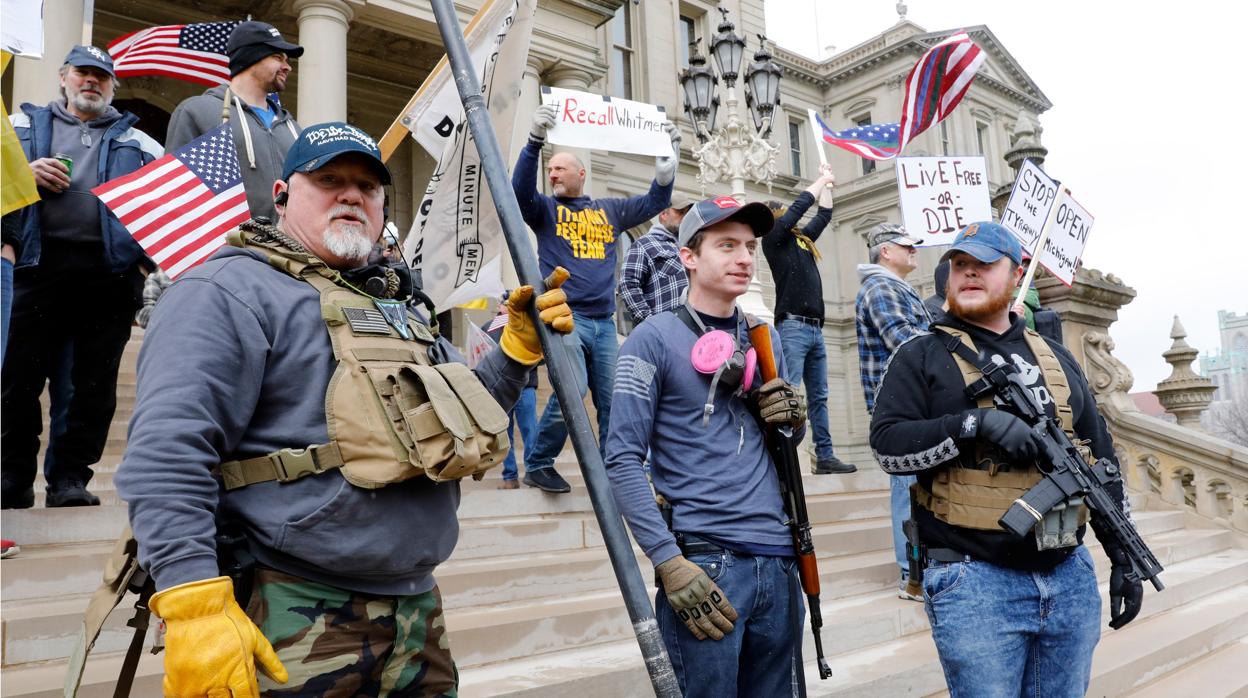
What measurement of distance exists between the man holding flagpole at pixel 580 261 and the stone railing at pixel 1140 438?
6.28 metres

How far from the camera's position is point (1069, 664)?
2877mm

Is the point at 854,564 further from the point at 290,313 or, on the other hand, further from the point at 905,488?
the point at 290,313

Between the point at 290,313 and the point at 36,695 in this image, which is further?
the point at 36,695

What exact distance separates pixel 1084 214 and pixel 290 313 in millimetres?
5989

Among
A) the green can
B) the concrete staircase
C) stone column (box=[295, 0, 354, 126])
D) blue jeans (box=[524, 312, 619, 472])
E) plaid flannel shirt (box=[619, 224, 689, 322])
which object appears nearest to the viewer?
the concrete staircase

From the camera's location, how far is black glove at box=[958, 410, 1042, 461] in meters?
2.71

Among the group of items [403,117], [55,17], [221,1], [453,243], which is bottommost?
[453,243]

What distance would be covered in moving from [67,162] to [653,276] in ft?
11.1

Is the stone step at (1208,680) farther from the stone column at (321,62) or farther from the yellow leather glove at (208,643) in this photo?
the stone column at (321,62)

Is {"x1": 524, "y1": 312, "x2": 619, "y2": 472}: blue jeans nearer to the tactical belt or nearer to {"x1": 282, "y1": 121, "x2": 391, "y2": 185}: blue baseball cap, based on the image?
{"x1": 282, "y1": 121, "x2": 391, "y2": 185}: blue baseball cap

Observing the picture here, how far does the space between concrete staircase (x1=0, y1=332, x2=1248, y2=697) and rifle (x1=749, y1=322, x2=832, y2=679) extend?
4.29 ft

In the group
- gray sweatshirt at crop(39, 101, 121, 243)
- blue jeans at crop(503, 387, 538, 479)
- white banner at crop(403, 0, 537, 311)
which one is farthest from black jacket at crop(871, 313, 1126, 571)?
gray sweatshirt at crop(39, 101, 121, 243)

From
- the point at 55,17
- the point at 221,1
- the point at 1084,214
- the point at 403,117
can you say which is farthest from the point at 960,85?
the point at 221,1

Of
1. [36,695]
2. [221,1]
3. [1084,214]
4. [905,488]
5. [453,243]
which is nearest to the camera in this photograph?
[36,695]
